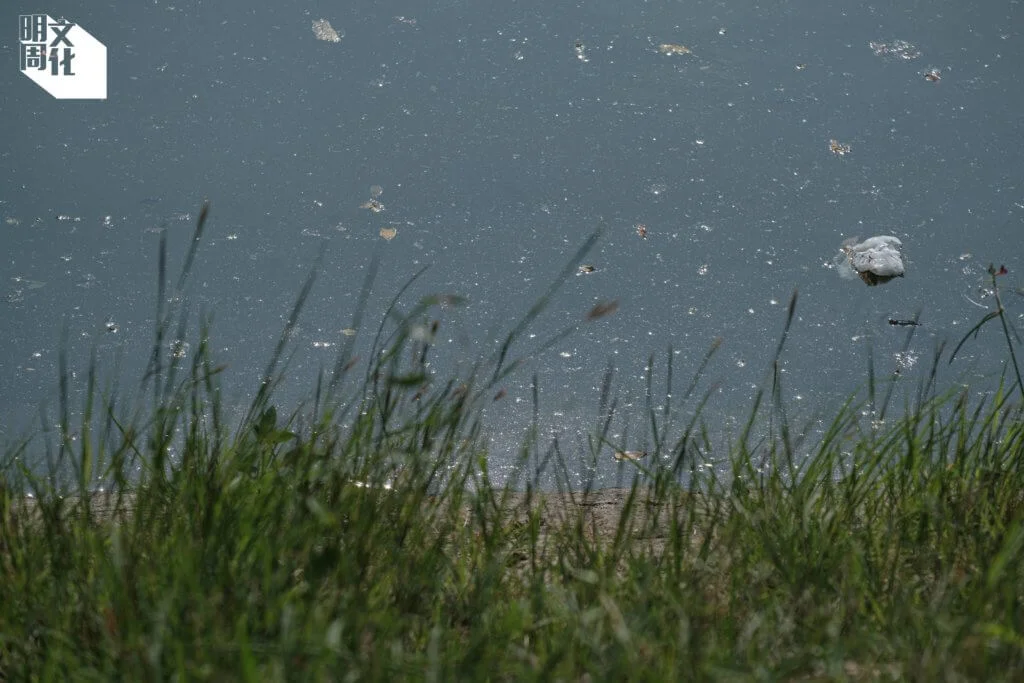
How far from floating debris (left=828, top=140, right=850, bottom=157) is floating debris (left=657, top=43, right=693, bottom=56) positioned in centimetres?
58

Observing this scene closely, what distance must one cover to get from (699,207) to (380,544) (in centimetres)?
179

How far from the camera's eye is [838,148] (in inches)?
132

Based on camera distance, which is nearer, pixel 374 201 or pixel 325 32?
pixel 374 201

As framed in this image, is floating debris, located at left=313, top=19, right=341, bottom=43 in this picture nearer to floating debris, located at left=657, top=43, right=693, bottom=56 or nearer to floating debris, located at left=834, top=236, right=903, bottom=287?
floating debris, located at left=657, top=43, right=693, bottom=56

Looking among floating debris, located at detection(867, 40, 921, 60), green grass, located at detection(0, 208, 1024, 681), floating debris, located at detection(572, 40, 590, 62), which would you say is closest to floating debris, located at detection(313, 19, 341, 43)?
floating debris, located at detection(572, 40, 590, 62)

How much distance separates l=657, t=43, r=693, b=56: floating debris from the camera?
3.72 metres

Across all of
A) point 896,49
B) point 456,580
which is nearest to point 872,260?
point 896,49

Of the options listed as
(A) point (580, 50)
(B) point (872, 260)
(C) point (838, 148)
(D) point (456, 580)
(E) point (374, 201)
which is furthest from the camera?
(A) point (580, 50)

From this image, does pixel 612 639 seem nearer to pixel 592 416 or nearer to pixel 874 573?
pixel 874 573

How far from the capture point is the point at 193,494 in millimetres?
1609

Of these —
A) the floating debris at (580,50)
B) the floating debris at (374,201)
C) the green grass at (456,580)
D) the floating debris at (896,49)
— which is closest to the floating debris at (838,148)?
the floating debris at (896,49)

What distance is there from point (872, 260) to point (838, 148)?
20.2 inches

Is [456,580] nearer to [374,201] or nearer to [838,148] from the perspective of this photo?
[374,201]

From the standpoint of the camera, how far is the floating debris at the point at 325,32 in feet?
12.3
